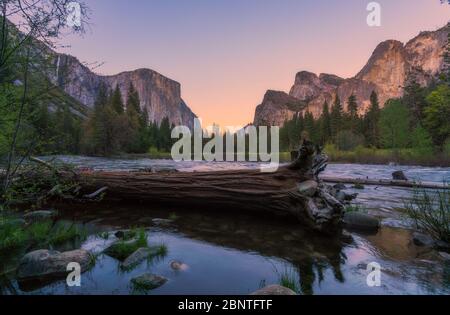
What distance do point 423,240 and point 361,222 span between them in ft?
5.02

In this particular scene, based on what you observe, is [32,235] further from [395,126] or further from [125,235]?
[395,126]

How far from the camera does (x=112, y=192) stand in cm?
897

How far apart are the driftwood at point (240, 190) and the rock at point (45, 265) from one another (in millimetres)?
3076

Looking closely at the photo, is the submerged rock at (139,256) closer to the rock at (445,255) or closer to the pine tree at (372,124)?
the rock at (445,255)

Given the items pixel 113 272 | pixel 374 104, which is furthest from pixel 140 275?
pixel 374 104

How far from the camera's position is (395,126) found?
53.6 metres

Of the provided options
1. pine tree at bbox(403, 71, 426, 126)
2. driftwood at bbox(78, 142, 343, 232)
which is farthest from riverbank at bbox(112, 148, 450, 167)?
driftwood at bbox(78, 142, 343, 232)

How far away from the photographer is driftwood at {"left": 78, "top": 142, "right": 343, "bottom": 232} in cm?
586

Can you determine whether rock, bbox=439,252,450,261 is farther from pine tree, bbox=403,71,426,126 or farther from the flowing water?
pine tree, bbox=403,71,426,126

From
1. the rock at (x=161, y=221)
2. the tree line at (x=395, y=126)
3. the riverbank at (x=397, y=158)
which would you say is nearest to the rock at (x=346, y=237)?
the rock at (x=161, y=221)

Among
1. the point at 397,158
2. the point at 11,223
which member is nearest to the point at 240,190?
the point at 11,223

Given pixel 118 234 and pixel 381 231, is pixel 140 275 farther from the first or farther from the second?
pixel 381 231

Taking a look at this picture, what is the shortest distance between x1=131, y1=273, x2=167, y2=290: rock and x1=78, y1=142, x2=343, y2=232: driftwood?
3.45 m
